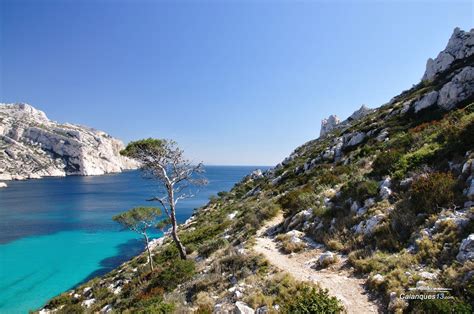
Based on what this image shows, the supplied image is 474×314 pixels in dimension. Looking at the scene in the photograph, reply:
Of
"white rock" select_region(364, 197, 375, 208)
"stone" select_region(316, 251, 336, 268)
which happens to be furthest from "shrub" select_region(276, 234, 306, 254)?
"white rock" select_region(364, 197, 375, 208)

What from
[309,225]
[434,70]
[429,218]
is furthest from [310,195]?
[434,70]

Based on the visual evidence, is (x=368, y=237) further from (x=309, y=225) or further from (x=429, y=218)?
(x=309, y=225)

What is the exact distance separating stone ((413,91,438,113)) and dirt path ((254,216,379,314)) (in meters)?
24.6

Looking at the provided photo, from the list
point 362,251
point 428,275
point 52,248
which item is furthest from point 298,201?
point 52,248

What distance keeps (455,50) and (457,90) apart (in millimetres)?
28306

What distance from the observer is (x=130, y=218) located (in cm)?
2916

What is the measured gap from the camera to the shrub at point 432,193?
9.74 metres

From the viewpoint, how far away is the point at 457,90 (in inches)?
999

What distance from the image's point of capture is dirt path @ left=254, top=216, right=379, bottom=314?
24.3 feet

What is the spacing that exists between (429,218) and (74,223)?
69509 mm

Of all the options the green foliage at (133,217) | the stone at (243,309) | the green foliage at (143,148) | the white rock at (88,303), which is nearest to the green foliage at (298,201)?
the stone at (243,309)

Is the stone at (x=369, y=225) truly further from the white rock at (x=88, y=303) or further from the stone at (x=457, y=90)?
the stone at (x=457, y=90)

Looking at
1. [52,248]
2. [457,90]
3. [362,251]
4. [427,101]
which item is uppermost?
[457,90]

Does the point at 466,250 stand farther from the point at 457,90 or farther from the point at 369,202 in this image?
the point at 457,90
